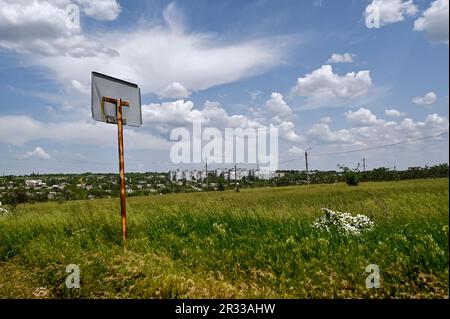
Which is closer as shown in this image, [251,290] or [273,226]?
[251,290]

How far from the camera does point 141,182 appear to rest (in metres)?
89.4

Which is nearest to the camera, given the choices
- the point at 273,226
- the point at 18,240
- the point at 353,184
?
the point at 273,226

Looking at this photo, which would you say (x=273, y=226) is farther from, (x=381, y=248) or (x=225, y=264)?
(x=381, y=248)

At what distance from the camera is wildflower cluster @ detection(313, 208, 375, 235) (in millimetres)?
6527

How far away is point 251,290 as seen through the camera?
15.1 feet

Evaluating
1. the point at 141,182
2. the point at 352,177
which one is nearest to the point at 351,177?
the point at 352,177

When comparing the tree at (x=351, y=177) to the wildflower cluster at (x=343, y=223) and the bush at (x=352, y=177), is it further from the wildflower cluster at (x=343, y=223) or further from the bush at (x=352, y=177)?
the wildflower cluster at (x=343, y=223)

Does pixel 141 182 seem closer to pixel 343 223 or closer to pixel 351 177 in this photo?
pixel 351 177

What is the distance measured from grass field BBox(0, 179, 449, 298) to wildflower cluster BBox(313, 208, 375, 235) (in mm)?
297

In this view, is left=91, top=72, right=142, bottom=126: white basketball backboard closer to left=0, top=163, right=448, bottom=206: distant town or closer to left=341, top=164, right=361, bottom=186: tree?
left=0, top=163, right=448, bottom=206: distant town

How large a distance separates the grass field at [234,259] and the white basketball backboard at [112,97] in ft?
7.66

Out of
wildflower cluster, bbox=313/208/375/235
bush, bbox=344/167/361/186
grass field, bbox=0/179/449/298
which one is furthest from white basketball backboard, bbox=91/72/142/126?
bush, bbox=344/167/361/186
